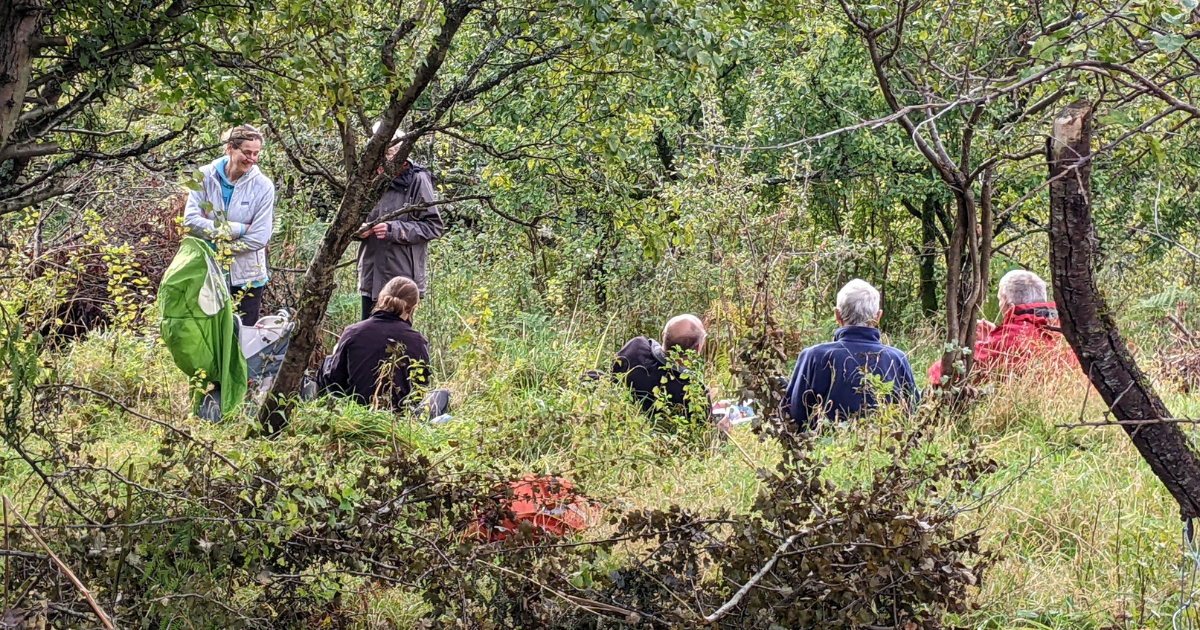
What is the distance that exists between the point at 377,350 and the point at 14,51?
9.93 ft

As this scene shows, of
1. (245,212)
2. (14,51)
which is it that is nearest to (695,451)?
(245,212)

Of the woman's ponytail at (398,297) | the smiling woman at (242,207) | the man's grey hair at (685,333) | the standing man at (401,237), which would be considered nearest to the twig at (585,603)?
the man's grey hair at (685,333)

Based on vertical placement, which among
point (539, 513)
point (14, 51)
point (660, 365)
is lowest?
point (539, 513)

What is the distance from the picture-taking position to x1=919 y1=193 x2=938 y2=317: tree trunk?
33.6ft

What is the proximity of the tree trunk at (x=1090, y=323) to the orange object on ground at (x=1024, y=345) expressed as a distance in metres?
2.70

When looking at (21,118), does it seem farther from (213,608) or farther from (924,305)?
(924,305)

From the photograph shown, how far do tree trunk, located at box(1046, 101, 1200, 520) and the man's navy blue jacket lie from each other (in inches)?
72.8

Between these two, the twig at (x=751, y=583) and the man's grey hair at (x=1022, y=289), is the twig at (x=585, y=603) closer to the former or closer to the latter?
the twig at (x=751, y=583)

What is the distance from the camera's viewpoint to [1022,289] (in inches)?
263

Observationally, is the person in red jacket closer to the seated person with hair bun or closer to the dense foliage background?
the dense foliage background

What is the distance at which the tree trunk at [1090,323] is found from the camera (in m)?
3.42

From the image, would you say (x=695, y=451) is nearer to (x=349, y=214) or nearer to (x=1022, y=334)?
(x=349, y=214)

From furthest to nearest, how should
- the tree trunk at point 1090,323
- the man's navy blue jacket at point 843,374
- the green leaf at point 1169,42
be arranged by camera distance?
1. the man's navy blue jacket at point 843,374
2. the tree trunk at point 1090,323
3. the green leaf at point 1169,42

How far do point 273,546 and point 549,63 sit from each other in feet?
8.52
